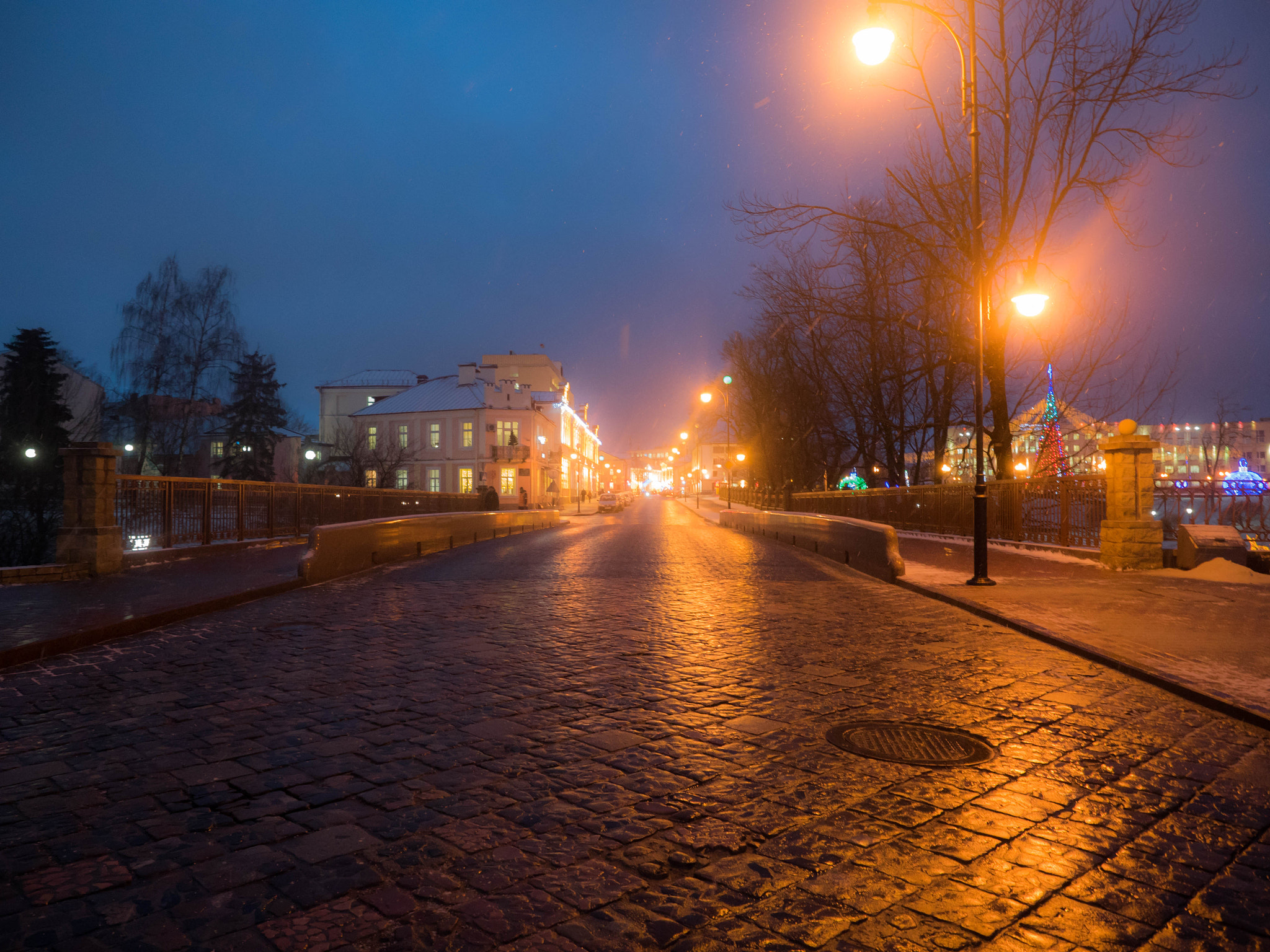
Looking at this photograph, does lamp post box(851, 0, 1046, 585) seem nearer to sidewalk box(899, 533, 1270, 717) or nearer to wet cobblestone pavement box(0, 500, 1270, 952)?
sidewalk box(899, 533, 1270, 717)

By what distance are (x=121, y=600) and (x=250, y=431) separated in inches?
1917

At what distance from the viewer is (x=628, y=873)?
312cm

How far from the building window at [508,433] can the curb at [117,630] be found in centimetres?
5219

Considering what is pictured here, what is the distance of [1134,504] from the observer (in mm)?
13883

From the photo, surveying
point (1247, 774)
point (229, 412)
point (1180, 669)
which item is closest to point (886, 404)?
point (1180, 669)

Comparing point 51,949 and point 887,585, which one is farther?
point 887,585

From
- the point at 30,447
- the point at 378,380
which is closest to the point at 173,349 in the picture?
the point at 30,447

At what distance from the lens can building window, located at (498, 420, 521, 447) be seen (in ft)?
210

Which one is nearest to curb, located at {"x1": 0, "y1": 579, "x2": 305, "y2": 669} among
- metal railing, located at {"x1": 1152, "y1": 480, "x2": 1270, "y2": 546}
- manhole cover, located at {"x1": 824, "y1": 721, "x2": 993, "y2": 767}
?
manhole cover, located at {"x1": 824, "y1": 721, "x2": 993, "y2": 767}

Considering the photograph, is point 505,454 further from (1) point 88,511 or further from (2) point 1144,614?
(2) point 1144,614

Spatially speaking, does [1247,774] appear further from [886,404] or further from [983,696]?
[886,404]

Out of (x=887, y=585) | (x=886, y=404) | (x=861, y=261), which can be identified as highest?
(x=861, y=261)

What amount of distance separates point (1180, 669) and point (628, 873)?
5.53m

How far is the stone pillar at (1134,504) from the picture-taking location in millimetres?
13727
